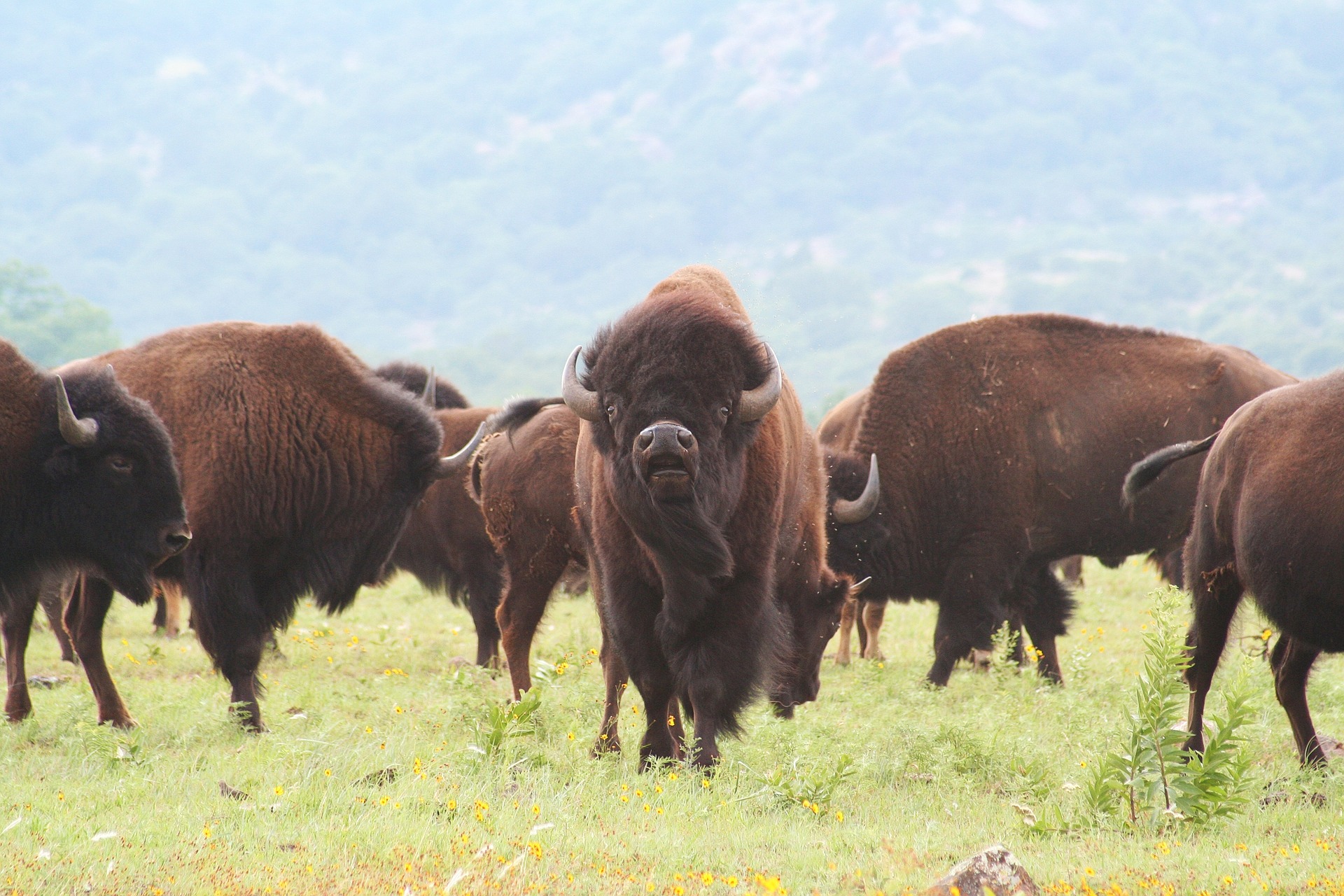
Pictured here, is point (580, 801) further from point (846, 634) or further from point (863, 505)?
point (846, 634)

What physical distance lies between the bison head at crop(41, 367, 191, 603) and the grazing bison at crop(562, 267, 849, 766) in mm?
2361

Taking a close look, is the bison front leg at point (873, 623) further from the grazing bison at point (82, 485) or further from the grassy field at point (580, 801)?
the grazing bison at point (82, 485)

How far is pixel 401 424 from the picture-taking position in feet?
27.0

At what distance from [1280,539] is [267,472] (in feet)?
17.5

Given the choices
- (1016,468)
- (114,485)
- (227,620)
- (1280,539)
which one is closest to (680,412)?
(1280,539)

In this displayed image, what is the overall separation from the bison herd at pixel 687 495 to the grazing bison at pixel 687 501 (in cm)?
2

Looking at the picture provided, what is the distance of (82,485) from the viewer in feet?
21.9

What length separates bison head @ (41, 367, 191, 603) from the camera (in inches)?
261

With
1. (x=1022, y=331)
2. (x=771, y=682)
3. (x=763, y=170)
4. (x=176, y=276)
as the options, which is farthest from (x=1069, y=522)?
(x=763, y=170)

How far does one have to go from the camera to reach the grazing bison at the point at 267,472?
24.4 feet

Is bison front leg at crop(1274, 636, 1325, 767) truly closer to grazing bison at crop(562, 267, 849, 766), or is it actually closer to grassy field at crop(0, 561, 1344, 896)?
grassy field at crop(0, 561, 1344, 896)

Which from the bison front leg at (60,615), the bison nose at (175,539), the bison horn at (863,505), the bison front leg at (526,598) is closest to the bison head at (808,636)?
the bison horn at (863,505)

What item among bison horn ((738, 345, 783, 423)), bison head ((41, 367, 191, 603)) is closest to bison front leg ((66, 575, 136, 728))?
bison head ((41, 367, 191, 603))

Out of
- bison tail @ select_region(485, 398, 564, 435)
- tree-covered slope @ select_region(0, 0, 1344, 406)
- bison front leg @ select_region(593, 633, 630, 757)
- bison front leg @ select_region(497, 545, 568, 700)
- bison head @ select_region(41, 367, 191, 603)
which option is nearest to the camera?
bison front leg @ select_region(593, 633, 630, 757)
